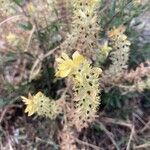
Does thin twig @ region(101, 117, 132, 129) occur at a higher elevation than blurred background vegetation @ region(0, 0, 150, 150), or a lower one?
lower

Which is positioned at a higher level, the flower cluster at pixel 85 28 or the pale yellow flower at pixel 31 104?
the flower cluster at pixel 85 28

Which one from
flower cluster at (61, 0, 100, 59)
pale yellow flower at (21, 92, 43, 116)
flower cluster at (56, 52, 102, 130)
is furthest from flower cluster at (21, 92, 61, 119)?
flower cluster at (61, 0, 100, 59)

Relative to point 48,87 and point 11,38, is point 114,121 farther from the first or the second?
point 11,38

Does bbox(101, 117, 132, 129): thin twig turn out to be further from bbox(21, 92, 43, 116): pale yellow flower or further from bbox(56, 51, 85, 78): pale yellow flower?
bbox(56, 51, 85, 78): pale yellow flower

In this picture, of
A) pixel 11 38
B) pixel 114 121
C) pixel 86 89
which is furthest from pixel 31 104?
pixel 114 121

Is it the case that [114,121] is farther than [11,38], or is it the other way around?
[114,121]

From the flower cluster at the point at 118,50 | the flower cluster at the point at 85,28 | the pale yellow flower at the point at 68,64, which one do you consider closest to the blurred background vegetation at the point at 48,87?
the flower cluster at the point at 118,50

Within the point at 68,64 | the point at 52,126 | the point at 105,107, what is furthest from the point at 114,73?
the point at 68,64

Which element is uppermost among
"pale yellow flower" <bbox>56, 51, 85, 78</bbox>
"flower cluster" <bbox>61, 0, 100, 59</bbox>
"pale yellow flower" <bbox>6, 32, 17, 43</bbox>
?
"pale yellow flower" <bbox>6, 32, 17, 43</bbox>

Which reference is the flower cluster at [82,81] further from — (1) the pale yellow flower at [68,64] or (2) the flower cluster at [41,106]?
(2) the flower cluster at [41,106]
